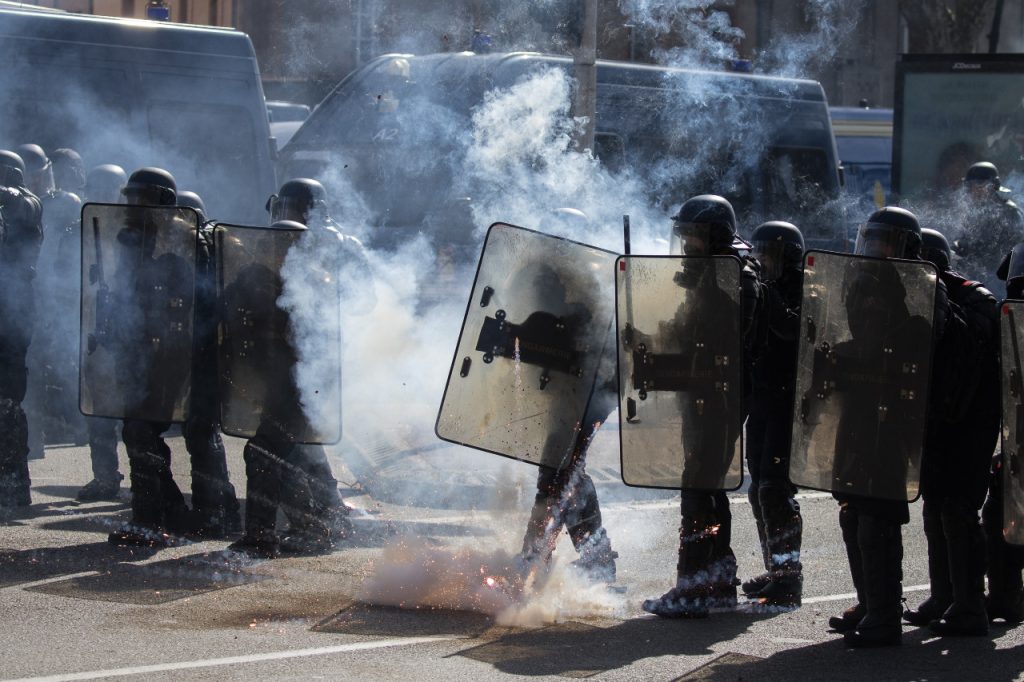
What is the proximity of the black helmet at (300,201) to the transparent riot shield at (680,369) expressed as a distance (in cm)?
173

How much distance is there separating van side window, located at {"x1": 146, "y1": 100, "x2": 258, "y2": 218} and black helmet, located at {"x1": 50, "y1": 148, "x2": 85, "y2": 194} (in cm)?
104

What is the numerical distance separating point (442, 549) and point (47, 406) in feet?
12.8

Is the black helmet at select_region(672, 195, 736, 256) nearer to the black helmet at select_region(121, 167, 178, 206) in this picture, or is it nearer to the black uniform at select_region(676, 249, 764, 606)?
the black uniform at select_region(676, 249, 764, 606)

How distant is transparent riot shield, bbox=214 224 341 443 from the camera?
5824 millimetres

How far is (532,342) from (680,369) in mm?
616

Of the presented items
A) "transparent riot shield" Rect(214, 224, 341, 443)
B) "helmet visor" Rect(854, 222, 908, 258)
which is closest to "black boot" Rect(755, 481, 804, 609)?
"helmet visor" Rect(854, 222, 908, 258)

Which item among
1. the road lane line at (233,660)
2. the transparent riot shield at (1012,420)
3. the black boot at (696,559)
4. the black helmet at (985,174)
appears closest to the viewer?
the road lane line at (233,660)

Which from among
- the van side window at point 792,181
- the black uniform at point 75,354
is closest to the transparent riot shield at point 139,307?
the black uniform at point 75,354

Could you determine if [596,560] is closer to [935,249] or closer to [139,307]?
[935,249]

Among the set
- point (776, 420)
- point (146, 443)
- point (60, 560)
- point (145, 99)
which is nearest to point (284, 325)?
point (146, 443)

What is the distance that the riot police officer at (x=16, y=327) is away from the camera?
22.4 feet

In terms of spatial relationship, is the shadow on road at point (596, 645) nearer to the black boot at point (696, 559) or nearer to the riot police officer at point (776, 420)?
the black boot at point (696, 559)

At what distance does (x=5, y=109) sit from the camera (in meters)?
9.17

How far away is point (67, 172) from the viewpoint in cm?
862
